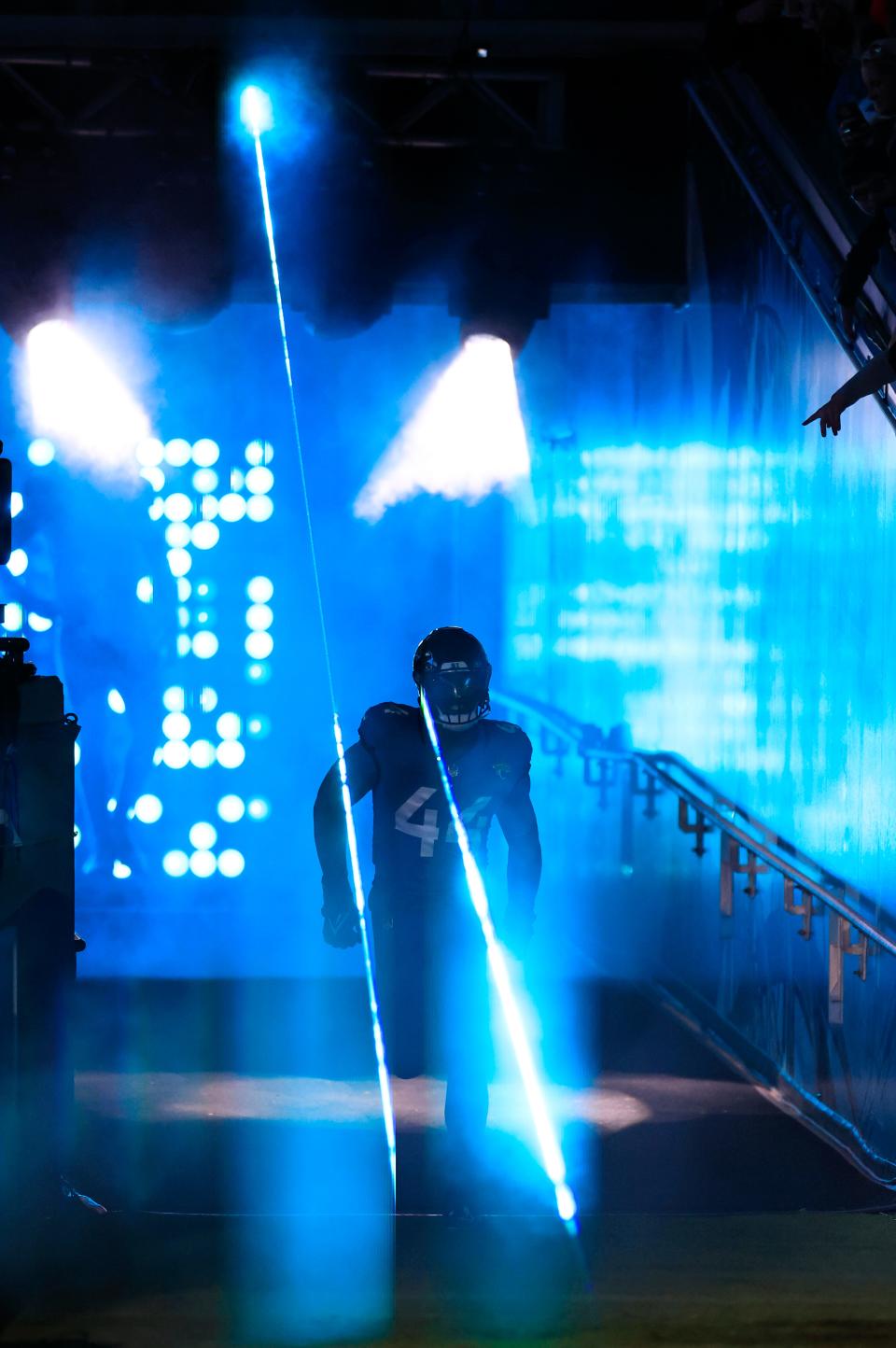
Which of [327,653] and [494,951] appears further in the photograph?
[327,653]

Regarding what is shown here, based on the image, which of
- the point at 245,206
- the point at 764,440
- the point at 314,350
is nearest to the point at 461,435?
the point at 314,350

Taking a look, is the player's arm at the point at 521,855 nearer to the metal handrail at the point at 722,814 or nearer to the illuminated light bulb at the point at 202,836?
the metal handrail at the point at 722,814

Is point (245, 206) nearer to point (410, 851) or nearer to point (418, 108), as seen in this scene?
point (418, 108)

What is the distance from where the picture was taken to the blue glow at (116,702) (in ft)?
36.7

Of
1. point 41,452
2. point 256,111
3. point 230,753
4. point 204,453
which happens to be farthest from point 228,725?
point 256,111

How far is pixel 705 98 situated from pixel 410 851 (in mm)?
4631

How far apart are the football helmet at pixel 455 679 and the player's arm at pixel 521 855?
0.20m

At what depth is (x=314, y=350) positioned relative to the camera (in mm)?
11312

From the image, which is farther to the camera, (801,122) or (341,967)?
(341,967)

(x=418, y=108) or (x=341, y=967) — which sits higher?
(x=418, y=108)

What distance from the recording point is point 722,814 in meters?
7.46

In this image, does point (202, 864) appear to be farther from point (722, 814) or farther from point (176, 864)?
point (722, 814)

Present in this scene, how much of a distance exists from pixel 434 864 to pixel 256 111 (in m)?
4.94

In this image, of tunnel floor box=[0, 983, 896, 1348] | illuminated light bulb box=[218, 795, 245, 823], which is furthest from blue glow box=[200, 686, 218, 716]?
tunnel floor box=[0, 983, 896, 1348]
